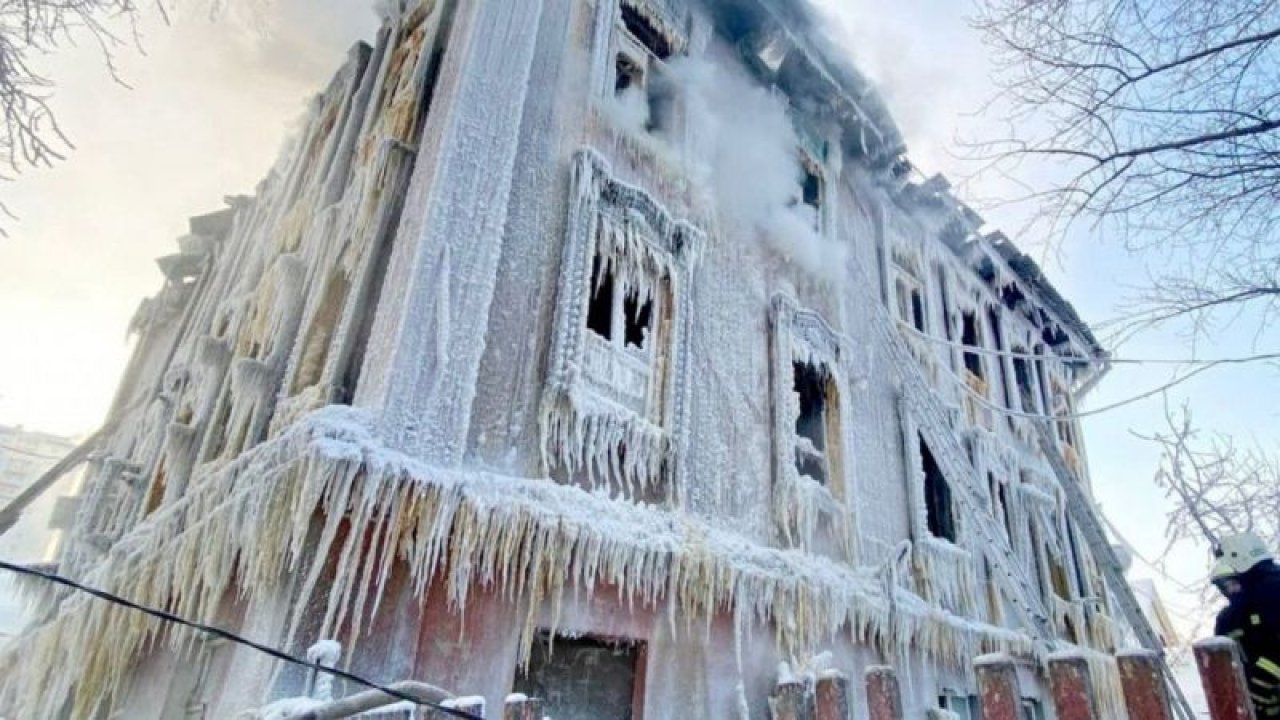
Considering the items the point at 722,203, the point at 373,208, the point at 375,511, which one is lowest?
the point at 375,511

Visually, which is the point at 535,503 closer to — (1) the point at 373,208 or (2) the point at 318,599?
(2) the point at 318,599

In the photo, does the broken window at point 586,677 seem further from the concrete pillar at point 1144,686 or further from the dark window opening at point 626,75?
the dark window opening at point 626,75

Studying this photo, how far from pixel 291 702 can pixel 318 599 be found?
2.60m

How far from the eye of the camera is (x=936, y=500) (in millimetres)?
12078

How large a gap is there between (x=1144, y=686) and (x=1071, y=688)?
200mm

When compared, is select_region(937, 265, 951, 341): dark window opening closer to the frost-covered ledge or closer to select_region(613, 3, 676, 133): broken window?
the frost-covered ledge

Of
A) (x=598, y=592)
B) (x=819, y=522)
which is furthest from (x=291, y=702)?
(x=819, y=522)

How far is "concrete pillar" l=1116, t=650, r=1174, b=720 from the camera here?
7.06 ft

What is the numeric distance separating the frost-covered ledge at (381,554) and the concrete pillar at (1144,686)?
164 inches

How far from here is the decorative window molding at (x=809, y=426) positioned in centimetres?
851

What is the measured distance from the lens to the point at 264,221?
11883 millimetres

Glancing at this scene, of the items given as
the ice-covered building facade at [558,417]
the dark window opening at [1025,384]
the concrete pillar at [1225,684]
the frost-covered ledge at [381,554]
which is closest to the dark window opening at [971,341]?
the dark window opening at [1025,384]

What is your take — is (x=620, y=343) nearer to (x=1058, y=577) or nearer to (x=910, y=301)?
(x=910, y=301)

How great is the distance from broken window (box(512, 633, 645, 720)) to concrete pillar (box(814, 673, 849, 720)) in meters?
3.59
